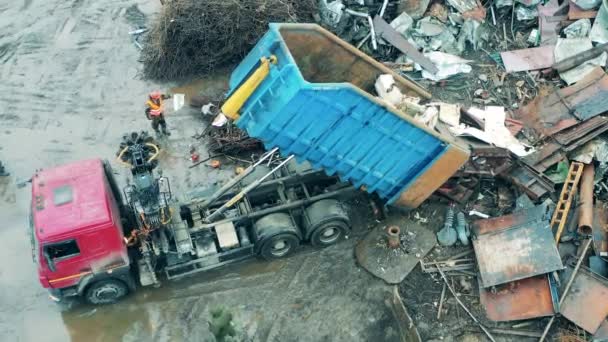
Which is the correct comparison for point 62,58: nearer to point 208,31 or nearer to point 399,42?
point 208,31

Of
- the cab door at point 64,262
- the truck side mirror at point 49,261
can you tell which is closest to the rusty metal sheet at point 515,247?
the cab door at point 64,262

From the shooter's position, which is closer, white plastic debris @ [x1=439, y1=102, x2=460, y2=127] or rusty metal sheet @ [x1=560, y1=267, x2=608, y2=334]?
rusty metal sheet @ [x1=560, y1=267, x2=608, y2=334]

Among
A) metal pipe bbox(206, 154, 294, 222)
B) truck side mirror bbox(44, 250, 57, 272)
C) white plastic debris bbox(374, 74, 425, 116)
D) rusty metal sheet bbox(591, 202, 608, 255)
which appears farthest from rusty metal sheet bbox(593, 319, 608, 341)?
truck side mirror bbox(44, 250, 57, 272)

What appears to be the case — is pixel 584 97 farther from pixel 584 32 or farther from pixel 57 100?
pixel 57 100

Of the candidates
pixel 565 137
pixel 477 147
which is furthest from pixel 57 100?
pixel 565 137

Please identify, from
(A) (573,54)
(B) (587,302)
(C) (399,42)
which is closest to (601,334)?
(B) (587,302)

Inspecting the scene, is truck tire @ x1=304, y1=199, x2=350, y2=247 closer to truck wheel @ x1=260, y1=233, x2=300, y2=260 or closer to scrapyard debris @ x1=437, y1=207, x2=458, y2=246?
truck wheel @ x1=260, y1=233, x2=300, y2=260
